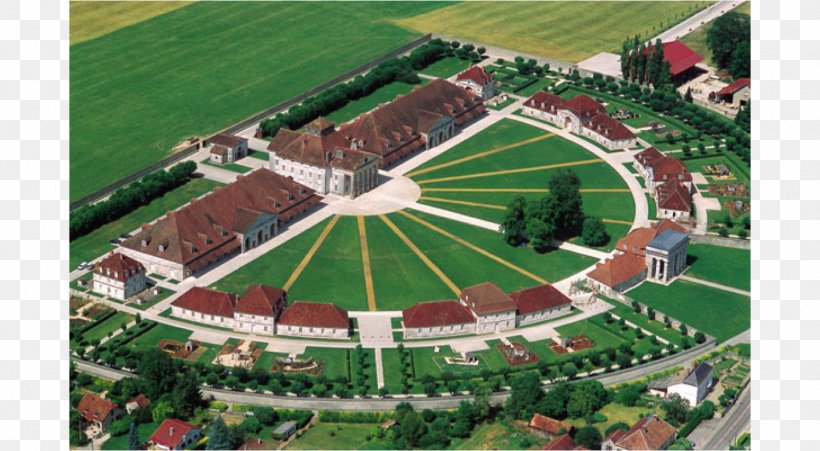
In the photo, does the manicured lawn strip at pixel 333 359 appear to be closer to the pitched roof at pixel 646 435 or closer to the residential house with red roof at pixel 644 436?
the residential house with red roof at pixel 644 436

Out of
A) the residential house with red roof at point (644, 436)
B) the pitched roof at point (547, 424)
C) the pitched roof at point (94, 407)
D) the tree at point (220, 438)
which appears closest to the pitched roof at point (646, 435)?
the residential house with red roof at point (644, 436)

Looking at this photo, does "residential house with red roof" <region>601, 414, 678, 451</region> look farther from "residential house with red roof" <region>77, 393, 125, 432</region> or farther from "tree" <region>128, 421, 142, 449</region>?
"residential house with red roof" <region>77, 393, 125, 432</region>

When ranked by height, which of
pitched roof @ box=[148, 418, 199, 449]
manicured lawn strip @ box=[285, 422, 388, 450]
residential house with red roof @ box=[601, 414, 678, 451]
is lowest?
manicured lawn strip @ box=[285, 422, 388, 450]

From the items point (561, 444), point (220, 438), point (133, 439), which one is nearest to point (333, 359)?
point (220, 438)

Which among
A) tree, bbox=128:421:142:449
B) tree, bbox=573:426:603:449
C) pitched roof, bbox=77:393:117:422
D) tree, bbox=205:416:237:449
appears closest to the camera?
tree, bbox=205:416:237:449

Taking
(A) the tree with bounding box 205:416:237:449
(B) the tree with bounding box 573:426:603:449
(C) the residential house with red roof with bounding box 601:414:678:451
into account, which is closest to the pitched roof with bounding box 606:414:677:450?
(C) the residential house with red roof with bounding box 601:414:678:451

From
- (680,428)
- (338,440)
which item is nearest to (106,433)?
(338,440)
